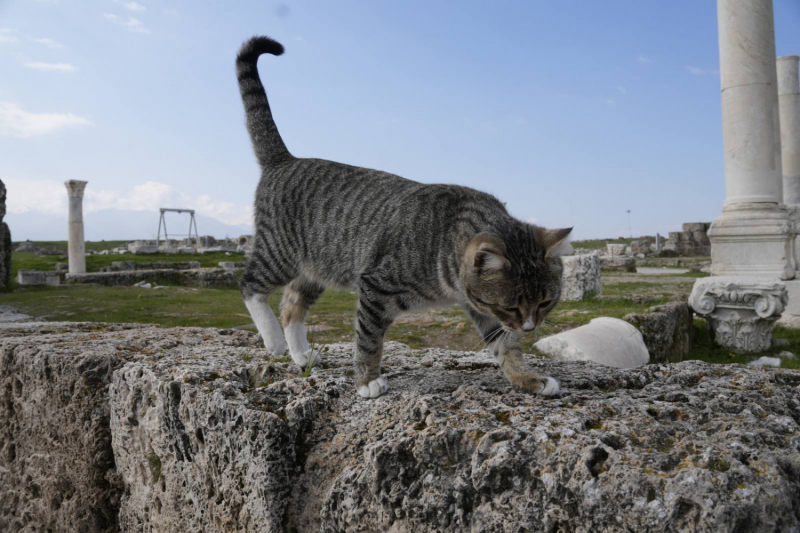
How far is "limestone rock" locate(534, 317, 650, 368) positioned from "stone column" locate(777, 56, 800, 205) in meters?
12.8

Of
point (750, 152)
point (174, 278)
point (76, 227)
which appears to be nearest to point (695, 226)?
point (750, 152)

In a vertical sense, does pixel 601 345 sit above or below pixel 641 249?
below

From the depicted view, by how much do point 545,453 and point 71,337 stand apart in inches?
129

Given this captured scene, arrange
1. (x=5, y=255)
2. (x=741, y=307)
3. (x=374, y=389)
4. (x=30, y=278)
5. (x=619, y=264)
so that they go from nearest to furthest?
(x=374, y=389) → (x=741, y=307) → (x=5, y=255) → (x=30, y=278) → (x=619, y=264)

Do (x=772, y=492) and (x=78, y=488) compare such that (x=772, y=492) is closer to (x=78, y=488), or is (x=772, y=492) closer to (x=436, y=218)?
(x=436, y=218)

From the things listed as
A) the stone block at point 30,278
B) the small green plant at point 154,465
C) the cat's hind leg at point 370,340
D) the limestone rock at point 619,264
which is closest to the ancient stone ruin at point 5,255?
the stone block at point 30,278

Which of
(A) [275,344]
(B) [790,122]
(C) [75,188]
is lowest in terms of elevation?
(A) [275,344]

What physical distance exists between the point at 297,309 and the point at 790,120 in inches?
715

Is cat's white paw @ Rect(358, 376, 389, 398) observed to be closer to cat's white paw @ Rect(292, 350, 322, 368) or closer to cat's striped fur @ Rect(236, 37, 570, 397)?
cat's striped fur @ Rect(236, 37, 570, 397)

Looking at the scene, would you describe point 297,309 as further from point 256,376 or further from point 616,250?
point 616,250

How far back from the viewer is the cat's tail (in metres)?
3.84

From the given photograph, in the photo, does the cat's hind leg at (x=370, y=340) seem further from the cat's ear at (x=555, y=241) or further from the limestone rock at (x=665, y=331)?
the limestone rock at (x=665, y=331)

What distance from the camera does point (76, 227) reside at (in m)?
20.2

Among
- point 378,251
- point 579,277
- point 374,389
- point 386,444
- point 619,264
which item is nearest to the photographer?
point 386,444
